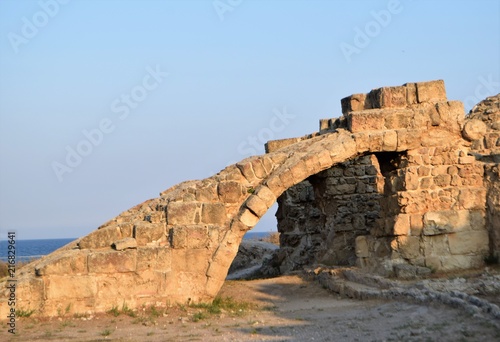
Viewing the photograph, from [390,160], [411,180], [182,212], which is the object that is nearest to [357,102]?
[390,160]

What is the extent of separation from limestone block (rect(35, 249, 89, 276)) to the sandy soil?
0.63 metres

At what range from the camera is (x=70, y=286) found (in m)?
8.84

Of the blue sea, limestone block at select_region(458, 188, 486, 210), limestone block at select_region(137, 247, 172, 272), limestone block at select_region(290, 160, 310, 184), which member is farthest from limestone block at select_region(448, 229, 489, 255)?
the blue sea

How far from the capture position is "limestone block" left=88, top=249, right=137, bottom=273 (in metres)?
8.95

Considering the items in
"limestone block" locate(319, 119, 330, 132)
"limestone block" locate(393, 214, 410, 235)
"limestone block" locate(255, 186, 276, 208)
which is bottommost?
"limestone block" locate(393, 214, 410, 235)

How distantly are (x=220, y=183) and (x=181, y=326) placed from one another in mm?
2382

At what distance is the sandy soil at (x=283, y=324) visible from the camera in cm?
675

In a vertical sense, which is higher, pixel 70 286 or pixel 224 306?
pixel 70 286

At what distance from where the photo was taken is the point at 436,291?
27.3ft

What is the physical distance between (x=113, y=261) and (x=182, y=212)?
3.81 ft

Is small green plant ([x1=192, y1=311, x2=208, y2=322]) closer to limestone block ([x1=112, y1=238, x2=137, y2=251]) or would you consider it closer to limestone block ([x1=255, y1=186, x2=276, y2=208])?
limestone block ([x1=112, y1=238, x2=137, y2=251])

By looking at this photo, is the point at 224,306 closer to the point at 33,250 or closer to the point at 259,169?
the point at 259,169

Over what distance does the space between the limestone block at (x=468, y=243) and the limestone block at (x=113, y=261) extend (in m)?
4.53

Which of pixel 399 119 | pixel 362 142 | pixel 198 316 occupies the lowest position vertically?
pixel 198 316
